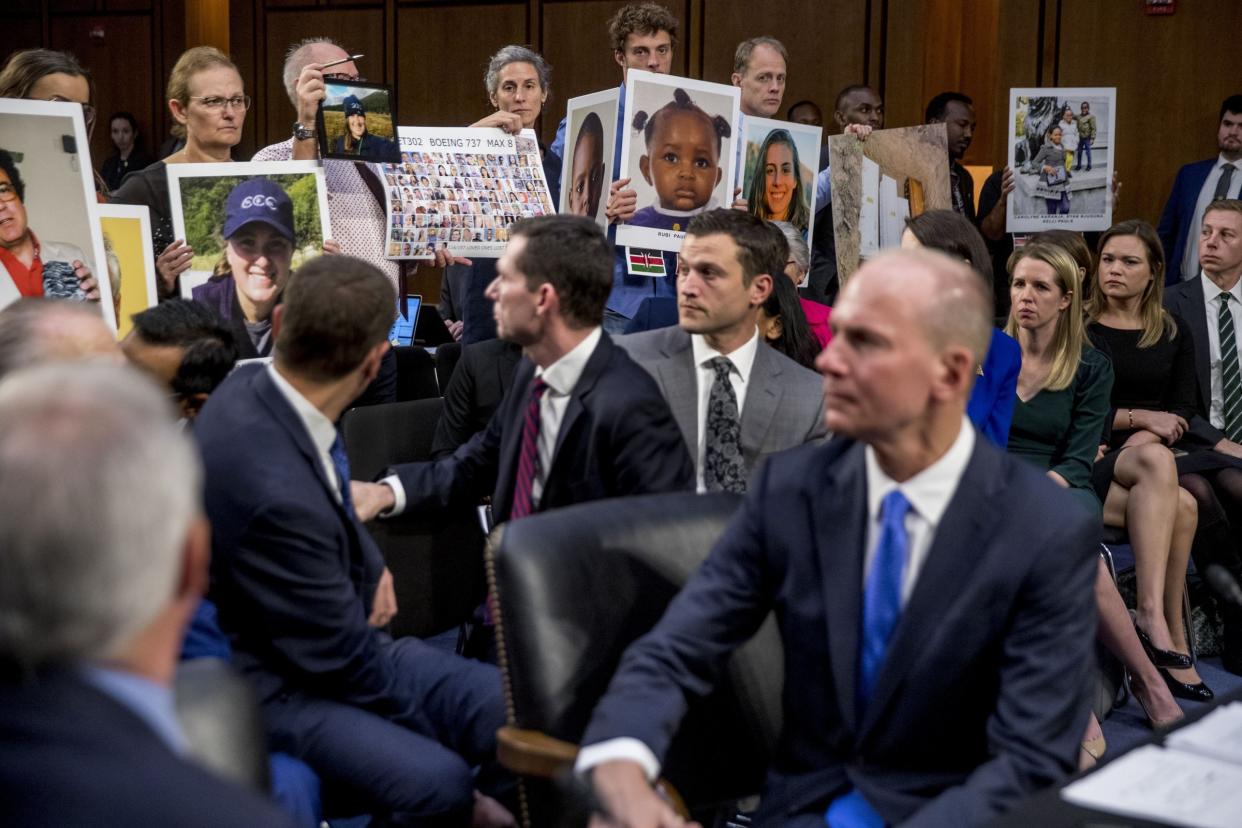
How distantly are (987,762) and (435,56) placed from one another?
8.95 meters

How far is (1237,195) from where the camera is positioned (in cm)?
643

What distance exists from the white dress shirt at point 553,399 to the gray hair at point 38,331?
786mm

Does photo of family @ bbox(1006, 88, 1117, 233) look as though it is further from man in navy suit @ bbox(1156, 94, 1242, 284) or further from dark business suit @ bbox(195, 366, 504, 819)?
dark business suit @ bbox(195, 366, 504, 819)

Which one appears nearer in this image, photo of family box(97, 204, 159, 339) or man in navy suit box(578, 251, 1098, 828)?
man in navy suit box(578, 251, 1098, 828)

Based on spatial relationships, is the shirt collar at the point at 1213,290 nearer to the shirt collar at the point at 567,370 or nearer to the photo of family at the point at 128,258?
the shirt collar at the point at 567,370

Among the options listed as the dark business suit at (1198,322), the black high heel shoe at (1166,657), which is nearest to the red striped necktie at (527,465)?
the black high heel shoe at (1166,657)

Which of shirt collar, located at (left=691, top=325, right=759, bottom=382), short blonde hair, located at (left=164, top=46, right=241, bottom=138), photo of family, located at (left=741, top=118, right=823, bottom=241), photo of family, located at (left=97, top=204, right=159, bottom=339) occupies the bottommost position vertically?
shirt collar, located at (left=691, top=325, right=759, bottom=382)

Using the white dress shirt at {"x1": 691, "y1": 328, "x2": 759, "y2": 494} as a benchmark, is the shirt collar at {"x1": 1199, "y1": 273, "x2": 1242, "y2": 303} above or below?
above

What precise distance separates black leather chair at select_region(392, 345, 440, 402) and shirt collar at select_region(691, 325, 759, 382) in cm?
114

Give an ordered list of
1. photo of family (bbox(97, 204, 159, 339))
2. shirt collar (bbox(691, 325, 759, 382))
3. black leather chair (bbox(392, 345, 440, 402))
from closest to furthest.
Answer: shirt collar (bbox(691, 325, 759, 382)) → photo of family (bbox(97, 204, 159, 339)) → black leather chair (bbox(392, 345, 440, 402))

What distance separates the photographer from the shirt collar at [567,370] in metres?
2.71

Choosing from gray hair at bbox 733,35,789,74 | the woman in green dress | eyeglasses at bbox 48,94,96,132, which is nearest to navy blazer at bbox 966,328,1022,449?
the woman in green dress

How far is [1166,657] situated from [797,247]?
169 centimetres

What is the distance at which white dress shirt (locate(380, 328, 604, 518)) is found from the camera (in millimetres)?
2664
